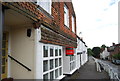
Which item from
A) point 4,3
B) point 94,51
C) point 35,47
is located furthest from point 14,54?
point 94,51

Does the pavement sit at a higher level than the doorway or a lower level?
lower

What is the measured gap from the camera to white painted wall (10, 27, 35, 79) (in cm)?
442

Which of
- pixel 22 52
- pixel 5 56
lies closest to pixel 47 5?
pixel 22 52

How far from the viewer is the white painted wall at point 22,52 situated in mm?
4422

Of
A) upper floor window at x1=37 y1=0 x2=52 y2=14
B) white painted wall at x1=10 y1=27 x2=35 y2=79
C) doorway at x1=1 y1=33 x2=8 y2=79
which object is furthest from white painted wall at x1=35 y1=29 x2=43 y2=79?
upper floor window at x1=37 y1=0 x2=52 y2=14

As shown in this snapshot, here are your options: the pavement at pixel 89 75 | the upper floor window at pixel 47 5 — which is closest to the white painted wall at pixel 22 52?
the upper floor window at pixel 47 5

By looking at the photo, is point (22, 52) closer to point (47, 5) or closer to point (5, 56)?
point (5, 56)

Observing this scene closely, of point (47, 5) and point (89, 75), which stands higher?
point (47, 5)

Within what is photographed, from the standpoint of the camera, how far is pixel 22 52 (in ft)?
15.0

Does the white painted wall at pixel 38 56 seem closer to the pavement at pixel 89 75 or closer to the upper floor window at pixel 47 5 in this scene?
the upper floor window at pixel 47 5

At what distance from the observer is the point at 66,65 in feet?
33.7

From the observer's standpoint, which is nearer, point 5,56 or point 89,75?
point 5,56

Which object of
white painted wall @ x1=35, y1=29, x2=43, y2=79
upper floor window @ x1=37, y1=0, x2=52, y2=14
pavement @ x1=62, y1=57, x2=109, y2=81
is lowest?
pavement @ x1=62, y1=57, x2=109, y2=81

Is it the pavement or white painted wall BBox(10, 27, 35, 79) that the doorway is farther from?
the pavement
